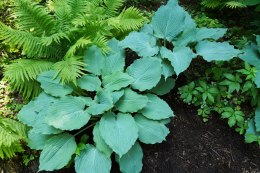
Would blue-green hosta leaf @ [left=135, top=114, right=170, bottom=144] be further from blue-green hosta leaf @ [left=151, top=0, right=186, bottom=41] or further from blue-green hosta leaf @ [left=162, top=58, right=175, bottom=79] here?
blue-green hosta leaf @ [left=151, top=0, right=186, bottom=41]

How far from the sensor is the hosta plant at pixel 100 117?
129 inches

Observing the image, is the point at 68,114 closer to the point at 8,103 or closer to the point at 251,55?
the point at 8,103

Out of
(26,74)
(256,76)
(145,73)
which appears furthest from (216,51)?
(26,74)

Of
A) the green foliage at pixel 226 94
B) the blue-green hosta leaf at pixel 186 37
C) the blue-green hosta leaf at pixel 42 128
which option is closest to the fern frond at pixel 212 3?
the blue-green hosta leaf at pixel 186 37

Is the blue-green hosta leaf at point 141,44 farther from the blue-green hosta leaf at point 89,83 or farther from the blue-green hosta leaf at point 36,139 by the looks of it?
the blue-green hosta leaf at point 36,139

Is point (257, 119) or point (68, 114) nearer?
point (68, 114)

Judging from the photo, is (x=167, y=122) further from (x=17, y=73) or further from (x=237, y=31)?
(x=237, y=31)

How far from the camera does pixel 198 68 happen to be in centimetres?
441

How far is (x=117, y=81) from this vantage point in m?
3.66

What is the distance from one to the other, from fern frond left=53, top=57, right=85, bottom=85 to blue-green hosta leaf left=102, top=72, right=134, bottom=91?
Result: 1.15 ft

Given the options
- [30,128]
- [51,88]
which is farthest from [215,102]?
[30,128]

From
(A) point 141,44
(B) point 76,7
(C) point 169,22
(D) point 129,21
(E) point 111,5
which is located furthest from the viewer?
(E) point 111,5

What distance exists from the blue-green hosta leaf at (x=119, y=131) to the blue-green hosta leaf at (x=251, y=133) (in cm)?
139

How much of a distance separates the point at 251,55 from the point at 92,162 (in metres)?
2.52
